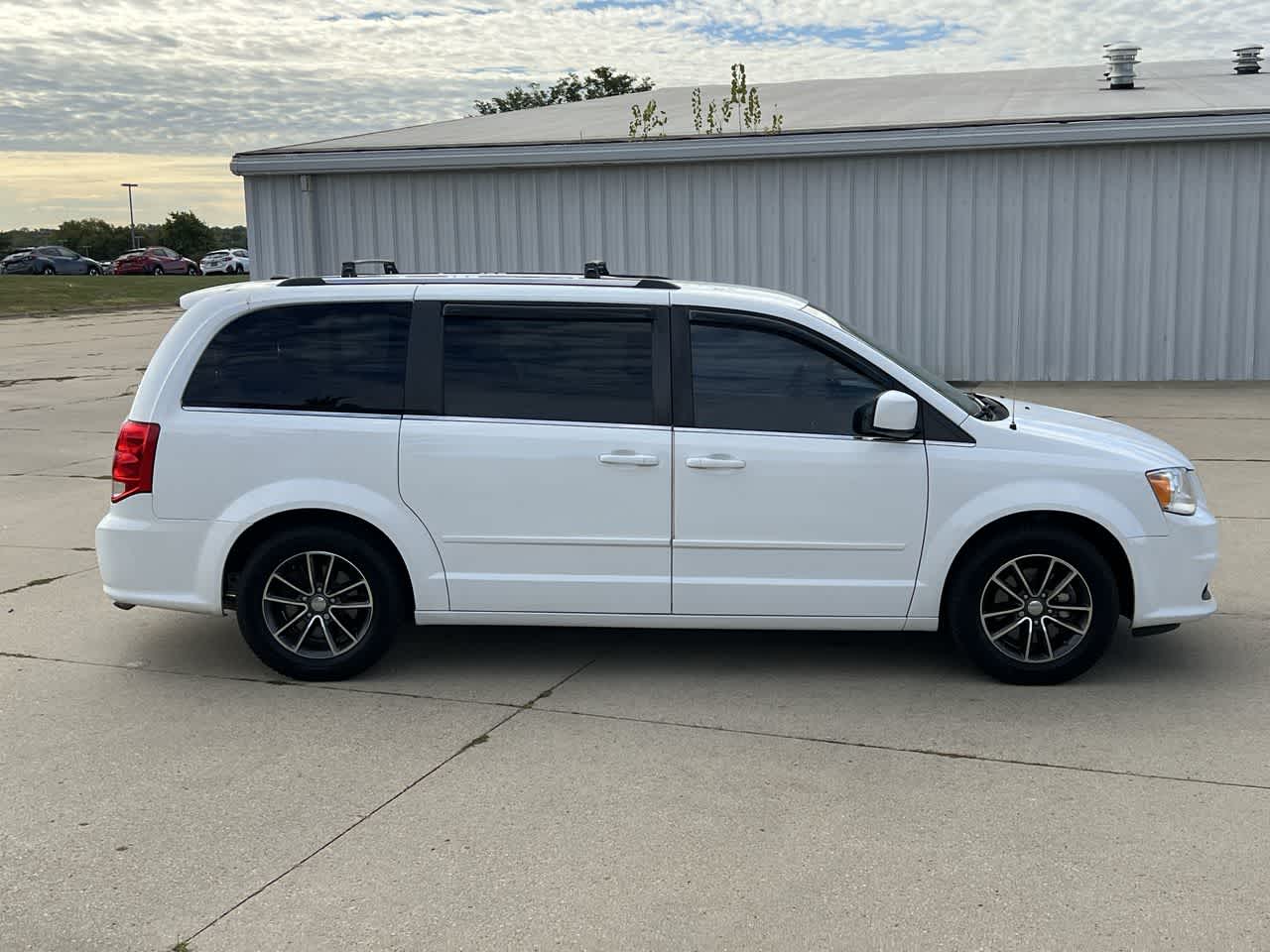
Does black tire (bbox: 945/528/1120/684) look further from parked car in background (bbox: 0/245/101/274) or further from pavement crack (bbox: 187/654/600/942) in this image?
parked car in background (bbox: 0/245/101/274)

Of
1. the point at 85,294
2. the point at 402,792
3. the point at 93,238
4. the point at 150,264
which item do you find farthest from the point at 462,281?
the point at 93,238

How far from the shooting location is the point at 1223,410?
44.7 feet

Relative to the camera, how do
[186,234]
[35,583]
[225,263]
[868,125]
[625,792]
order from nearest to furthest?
[625,792] → [35,583] → [868,125] → [225,263] → [186,234]

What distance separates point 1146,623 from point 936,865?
7.06 ft

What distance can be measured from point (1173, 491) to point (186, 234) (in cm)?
8433

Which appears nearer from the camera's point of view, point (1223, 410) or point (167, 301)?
point (1223, 410)

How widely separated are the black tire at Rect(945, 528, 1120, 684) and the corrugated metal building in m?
10.3

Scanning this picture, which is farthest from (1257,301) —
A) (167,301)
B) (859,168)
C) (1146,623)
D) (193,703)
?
(167,301)

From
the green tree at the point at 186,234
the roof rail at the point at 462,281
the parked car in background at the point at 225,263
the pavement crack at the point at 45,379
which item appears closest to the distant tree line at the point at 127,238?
the green tree at the point at 186,234

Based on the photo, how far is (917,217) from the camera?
51.4 feet

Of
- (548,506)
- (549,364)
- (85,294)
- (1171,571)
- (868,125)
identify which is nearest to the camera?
(1171,571)

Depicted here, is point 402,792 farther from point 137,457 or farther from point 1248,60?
point 1248,60

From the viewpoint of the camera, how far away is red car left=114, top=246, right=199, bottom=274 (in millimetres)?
63938

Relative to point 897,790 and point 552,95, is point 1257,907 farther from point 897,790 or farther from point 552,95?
point 552,95
